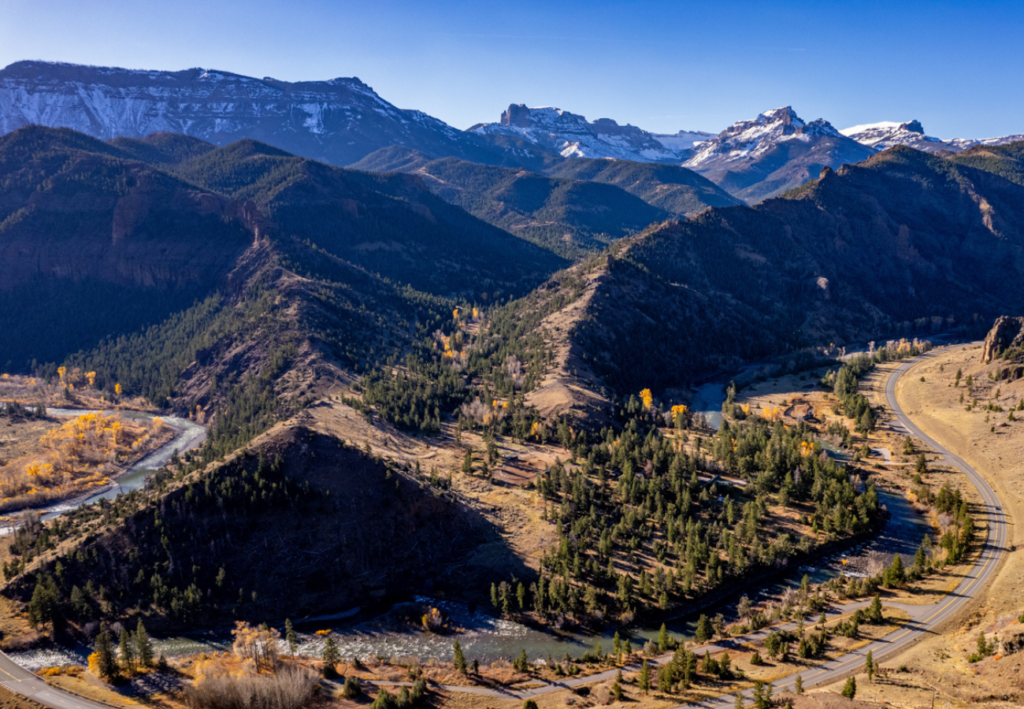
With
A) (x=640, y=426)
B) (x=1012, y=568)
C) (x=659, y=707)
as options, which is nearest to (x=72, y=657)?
(x=659, y=707)

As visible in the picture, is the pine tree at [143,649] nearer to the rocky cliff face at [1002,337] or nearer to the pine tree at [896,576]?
the pine tree at [896,576]

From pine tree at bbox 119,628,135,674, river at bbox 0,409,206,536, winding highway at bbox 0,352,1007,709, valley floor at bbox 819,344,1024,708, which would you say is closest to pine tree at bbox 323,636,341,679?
winding highway at bbox 0,352,1007,709

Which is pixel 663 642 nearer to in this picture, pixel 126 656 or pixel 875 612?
pixel 875 612

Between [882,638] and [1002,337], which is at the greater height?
[1002,337]

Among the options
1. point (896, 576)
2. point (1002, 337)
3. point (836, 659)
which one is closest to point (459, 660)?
point (836, 659)

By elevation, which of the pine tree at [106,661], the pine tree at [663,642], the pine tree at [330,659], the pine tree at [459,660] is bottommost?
the pine tree at [106,661]

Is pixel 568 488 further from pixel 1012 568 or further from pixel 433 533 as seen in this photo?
pixel 1012 568

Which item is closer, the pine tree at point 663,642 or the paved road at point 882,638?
the paved road at point 882,638

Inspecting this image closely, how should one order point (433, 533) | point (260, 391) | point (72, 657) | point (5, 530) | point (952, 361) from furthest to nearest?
point (952, 361), point (260, 391), point (5, 530), point (433, 533), point (72, 657)

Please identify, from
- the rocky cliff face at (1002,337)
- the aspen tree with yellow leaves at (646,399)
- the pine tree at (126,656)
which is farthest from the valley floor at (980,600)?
the pine tree at (126,656)
